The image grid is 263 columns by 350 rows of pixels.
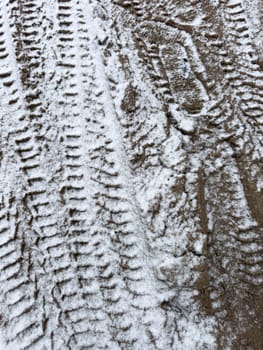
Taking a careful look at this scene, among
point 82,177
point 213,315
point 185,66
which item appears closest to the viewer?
point 213,315

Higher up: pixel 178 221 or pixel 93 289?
pixel 178 221

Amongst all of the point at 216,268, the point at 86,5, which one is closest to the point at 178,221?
the point at 216,268

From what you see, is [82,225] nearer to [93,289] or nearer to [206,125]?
[93,289]

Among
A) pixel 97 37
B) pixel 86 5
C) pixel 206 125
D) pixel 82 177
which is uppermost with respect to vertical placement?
pixel 86 5

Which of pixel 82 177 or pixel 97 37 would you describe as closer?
pixel 82 177

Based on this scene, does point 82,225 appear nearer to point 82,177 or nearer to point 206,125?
point 82,177

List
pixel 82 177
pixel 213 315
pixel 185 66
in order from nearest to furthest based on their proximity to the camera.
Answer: pixel 213 315 → pixel 82 177 → pixel 185 66
